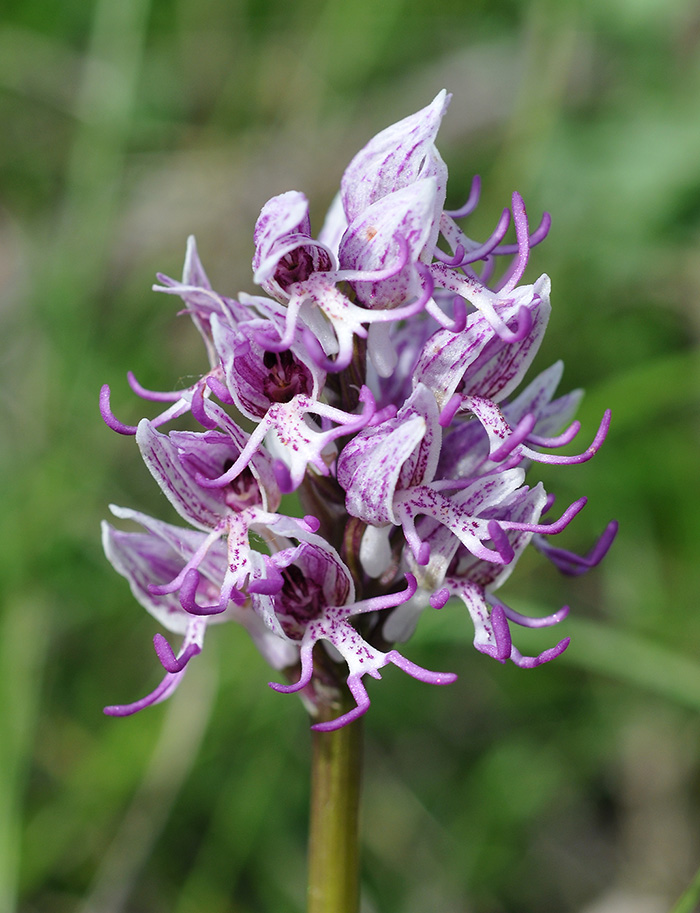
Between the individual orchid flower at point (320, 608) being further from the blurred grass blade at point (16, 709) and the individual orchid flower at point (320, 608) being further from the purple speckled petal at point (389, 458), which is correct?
the blurred grass blade at point (16, 709)

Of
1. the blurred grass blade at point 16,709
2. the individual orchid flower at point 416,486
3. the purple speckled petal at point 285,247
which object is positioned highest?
the purple speckled petal at point 285,247

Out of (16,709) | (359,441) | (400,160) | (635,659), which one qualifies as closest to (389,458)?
(359,441)

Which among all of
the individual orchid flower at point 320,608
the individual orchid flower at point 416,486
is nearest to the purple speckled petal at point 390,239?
the individual orchid flower at point 416,486

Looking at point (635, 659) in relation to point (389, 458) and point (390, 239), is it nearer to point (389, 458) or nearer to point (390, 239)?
point (389, 458)

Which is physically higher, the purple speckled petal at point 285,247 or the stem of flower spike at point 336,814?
the purple speckled petal at point 285,247

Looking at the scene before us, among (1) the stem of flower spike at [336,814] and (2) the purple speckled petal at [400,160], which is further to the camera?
(1) the stem of flower spike at [336,814]

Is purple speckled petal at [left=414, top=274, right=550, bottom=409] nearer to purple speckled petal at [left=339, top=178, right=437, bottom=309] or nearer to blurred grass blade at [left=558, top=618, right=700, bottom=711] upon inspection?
purple speckled petal at [left=339, top=178, right=437, bottom=309]

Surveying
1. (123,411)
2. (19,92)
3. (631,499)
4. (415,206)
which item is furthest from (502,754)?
(19,92)

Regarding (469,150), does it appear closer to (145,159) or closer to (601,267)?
(601,267)
